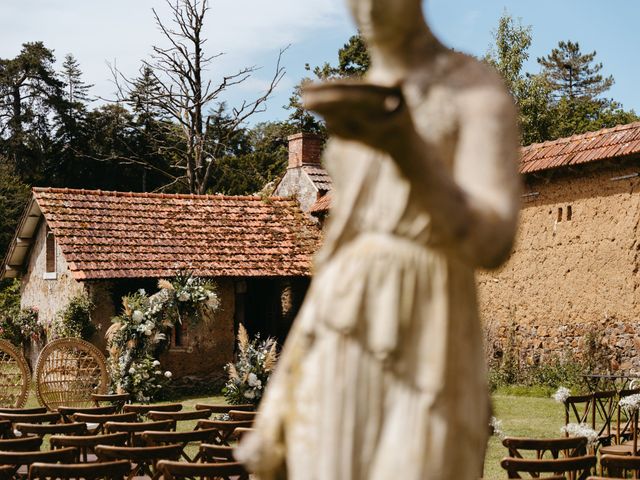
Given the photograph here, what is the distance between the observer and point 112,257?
777 inches

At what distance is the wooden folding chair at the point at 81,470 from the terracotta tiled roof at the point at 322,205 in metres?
15.7

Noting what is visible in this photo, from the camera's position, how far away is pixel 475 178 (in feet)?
7.30

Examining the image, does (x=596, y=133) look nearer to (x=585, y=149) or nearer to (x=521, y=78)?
(x=585, y=149)

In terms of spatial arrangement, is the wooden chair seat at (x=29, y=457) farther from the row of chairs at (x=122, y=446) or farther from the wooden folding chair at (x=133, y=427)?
the wooden folding chair at (x=133, y=427)

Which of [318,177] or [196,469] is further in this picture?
[318,177]

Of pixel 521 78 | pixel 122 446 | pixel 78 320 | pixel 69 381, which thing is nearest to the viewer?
pixel 122 446

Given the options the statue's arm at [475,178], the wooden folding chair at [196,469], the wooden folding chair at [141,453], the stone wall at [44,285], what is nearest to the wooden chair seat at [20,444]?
the wooden folding chair at [141,453]

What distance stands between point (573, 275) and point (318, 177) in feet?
27.6

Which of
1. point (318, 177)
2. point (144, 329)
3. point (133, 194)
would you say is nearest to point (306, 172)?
point (318, 177)

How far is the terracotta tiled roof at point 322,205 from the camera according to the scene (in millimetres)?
22034

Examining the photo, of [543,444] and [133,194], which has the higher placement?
[133,194]

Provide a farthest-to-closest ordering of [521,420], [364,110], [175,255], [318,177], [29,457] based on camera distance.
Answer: [318,177] → [175,255] → [521,420] → [29,457] → [364,110]

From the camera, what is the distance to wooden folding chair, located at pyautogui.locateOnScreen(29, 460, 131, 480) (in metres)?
6.14

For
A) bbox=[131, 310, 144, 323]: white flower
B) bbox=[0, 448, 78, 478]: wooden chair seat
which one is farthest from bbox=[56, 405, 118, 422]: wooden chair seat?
bbox=[131, 310, 144, 323]: white flower
